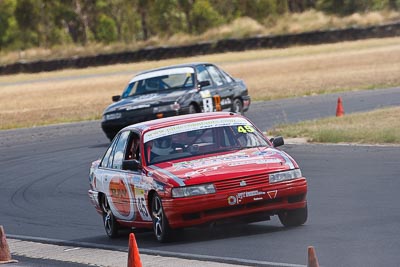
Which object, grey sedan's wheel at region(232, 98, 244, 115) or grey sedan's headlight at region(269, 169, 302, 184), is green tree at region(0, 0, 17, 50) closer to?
grey sedan's wheel at region(232, 98, 244, 115)

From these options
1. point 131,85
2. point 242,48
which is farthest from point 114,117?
point 242,48

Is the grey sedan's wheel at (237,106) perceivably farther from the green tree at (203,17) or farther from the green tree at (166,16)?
the green tree at (166,16)

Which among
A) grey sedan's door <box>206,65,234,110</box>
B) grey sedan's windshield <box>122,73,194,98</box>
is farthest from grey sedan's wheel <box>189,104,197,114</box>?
grey sedan's door <box>206,65,234,110</box>

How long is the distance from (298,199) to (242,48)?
60.9m

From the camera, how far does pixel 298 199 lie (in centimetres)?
1076

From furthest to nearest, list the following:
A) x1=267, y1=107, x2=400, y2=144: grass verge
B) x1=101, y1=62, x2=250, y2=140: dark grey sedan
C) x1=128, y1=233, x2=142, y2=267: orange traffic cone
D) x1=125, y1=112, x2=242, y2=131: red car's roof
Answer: x1=101, y1=62, x2=250, y2=140: dark grey sedan < x1=267, y1=107, x2=400, y2=144: grass verge < x1=125, y1=112, x2=242, y2=131: red car's roof < x1=128, y1=233, x2=142, y2=267: orange traffic cone

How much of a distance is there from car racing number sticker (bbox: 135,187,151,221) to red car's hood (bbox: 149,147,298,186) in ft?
1.01

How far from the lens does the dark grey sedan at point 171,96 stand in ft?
74.6

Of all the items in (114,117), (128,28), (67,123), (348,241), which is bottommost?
(128,28)

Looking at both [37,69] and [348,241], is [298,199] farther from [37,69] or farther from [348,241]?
[37,69]

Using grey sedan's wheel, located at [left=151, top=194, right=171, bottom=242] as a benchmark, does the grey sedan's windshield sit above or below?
below

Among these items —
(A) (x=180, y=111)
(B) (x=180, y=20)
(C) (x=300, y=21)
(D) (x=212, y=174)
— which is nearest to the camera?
(D) (x=212, y=174)

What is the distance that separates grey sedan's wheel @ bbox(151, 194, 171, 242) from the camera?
10695 millimetres

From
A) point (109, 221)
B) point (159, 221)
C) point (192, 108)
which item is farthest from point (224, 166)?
point (192, 108)
